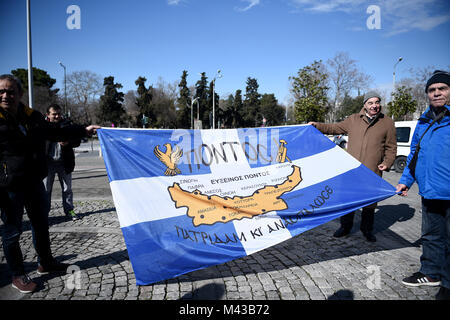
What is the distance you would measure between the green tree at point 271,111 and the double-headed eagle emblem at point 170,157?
76.5m

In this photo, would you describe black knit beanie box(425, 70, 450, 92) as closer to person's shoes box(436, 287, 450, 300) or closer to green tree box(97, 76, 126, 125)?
person's shoes box(436, 287, 450, 300)

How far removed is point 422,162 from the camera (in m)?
2.77

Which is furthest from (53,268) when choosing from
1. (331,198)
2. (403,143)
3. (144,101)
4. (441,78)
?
(144,101)

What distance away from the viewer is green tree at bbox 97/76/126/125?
53.1 metres

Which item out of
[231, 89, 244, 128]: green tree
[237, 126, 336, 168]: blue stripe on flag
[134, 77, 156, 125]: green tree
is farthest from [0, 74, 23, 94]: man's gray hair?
[231, 89, 244, 128]: green tree

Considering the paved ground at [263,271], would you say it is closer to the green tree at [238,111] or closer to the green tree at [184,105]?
the green tree at [184,105]

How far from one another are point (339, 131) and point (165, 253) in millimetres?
3211

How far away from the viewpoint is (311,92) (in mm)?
27938

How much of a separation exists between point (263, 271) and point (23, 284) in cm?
252

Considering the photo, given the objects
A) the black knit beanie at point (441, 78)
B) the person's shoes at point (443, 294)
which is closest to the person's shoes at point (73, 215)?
the person's shoes at point (443, 294)

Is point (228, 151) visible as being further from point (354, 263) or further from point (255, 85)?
point (255, 85)

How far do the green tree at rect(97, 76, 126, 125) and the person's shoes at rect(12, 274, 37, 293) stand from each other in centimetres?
5426

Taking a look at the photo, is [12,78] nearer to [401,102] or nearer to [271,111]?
[401,102]
